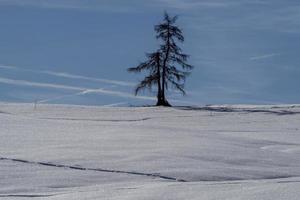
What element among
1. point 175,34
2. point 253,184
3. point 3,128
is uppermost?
point 175,34

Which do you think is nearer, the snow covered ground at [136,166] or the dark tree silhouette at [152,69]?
the snow covered ground at [136,166]

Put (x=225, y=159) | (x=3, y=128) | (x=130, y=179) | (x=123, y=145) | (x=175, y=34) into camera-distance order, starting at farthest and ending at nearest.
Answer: (x=175, y=34) → (x=3, y=128) → (x=123, y=145) → (x=225, y=159) → (x=130, y=179)

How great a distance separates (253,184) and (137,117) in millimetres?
18429

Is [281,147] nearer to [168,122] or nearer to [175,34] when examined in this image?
[168,122]

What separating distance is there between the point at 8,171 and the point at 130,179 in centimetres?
167

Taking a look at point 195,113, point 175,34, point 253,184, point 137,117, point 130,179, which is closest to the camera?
point 253,184

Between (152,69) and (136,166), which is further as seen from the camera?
(152,69)

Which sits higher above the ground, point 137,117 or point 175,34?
point 175,34

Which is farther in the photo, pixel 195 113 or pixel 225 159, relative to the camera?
pixel 195 113

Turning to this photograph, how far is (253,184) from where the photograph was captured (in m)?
7.23

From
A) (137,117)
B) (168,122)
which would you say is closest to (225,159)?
(168,122)

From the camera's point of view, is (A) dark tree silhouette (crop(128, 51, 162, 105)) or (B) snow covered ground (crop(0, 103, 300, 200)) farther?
(A) dark tree silhouette (crop(128, 51, 162, 105))

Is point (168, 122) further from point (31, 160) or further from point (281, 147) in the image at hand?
point (31, 160)

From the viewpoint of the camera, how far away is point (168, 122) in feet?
77.2
